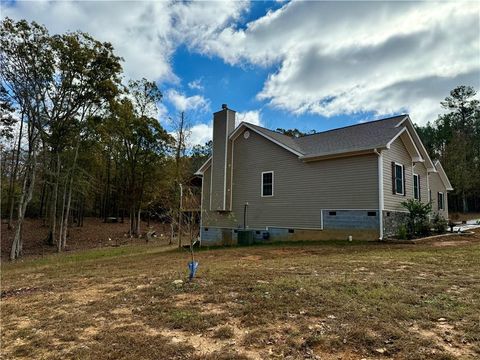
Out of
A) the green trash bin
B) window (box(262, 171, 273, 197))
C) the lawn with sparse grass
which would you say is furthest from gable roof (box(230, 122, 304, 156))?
the lawn with sparse grass

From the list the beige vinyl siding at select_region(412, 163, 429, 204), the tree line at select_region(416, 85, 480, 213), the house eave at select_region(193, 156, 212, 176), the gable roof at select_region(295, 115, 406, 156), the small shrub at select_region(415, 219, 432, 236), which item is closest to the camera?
the gable roof at select_region(295, 115, 406, 156)

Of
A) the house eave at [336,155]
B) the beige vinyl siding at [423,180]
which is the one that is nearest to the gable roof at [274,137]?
the house eave at [336,155]

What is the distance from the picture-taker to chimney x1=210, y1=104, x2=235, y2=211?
16500 millimetres

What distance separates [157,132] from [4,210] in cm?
1394

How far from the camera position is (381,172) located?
39.6 ft

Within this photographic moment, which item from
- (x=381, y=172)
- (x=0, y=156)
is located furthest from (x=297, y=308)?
(x=0, y=156)

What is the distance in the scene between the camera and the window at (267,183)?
15.2 metres

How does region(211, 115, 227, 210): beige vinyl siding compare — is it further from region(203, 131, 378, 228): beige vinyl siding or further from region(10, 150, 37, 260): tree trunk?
region(10, 150, 37, 260): tree trunk

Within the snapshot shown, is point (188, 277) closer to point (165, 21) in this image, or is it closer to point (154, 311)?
point (154, 311)

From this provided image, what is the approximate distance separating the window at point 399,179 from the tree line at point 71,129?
9.06 meters

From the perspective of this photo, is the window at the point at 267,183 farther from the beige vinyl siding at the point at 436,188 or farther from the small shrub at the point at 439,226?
the beige vinyl siding at the point at 436,188

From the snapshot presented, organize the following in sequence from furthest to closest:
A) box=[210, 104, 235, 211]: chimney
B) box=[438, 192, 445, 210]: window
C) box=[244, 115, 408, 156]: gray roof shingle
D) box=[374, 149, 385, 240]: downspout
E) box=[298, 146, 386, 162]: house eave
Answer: box=[438, 192, 445, 210]: window → box=[210, 104, 235, 211]: chimney → box=[244, 115, 408, 156]: gray roof shingle → box=[298, 146, 386, 162]: house eave → box=[374, 149, 385, 240]: downspout

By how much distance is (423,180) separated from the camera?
55.6 ft

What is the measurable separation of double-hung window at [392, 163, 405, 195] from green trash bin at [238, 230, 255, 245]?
21.3ft
